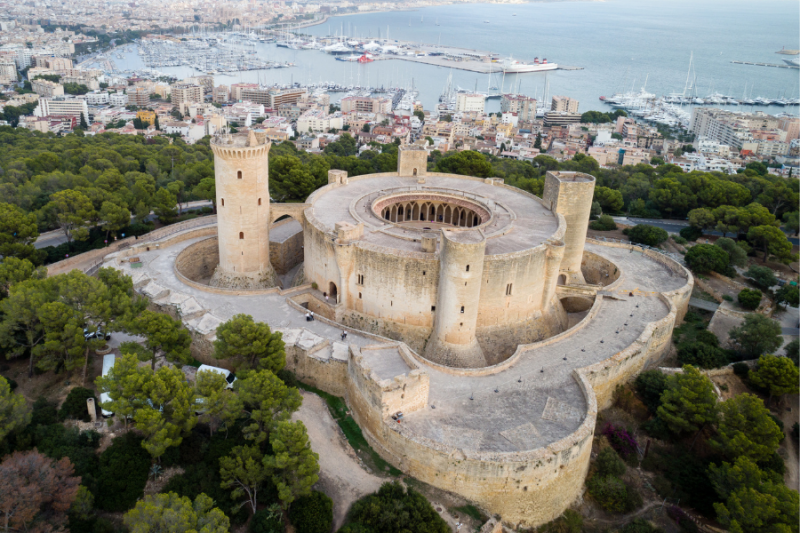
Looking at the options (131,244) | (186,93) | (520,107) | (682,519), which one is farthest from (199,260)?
(520,107)

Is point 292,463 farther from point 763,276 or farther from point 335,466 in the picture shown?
point 763,276

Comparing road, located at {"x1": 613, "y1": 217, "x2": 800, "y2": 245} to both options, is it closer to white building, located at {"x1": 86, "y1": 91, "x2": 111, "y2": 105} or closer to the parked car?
the parked car

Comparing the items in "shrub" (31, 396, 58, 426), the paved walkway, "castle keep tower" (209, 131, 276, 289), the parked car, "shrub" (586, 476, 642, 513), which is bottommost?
"shrub" (586, 476, 642, 513)

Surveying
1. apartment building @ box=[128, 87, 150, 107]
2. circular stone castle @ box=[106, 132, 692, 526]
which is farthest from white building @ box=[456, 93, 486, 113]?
circular stone castle @ box=[106, 132, 692, 526]

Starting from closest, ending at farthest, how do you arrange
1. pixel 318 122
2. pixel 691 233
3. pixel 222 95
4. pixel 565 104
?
pixel 691 233 < pixel 318 122 < pixel 565 104 < pixel 222 95

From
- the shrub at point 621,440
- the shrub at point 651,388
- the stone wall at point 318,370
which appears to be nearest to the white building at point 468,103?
the shrub at point 651,388

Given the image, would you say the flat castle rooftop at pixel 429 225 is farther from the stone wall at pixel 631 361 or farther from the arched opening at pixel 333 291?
the stone wall at pixel 631 361
